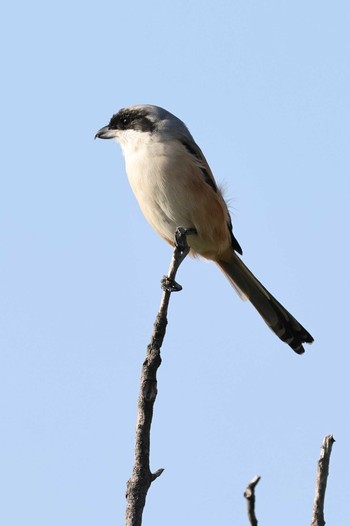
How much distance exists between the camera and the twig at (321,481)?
2512 mm

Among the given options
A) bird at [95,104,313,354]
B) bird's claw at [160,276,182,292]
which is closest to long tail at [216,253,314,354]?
bird at [95,104,313,354]

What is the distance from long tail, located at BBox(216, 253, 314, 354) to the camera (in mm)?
6609

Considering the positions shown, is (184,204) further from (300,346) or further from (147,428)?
(147,428)

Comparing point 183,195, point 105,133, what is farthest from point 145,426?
point 105,133

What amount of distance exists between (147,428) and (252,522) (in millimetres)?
1361

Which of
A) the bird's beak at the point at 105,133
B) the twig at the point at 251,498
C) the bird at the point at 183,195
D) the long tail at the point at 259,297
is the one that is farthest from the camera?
the bird's beak at the point at 105,133

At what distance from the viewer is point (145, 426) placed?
10.9 feet

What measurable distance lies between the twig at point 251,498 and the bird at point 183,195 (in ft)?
13.5

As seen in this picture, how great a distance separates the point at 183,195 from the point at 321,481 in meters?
3.62

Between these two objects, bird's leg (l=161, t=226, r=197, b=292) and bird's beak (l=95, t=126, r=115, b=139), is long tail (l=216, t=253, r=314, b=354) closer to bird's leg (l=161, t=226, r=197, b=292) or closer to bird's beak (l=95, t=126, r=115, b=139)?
bird's beak (l=95, t=126, r=115, b=139)

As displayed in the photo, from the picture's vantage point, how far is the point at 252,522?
1.99 meters

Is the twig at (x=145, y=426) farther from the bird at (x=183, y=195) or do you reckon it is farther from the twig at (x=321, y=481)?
the bird at (x=183, y=195)

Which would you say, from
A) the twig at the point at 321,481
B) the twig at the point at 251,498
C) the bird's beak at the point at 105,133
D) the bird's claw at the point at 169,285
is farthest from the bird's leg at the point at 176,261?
the twig at the point at 251,498

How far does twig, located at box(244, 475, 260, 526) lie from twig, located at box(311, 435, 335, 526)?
0.57 m
